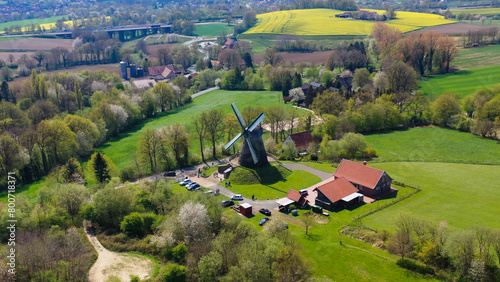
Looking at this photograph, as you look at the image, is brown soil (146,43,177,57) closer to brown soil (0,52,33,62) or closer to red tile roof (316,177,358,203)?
brown soil (0,52,33,62)

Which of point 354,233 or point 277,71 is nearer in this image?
point 354,233

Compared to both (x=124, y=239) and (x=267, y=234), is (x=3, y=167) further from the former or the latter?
(x=267, y=234)

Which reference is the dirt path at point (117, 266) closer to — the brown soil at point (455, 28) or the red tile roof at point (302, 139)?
the red tile roof at point (302, 139)

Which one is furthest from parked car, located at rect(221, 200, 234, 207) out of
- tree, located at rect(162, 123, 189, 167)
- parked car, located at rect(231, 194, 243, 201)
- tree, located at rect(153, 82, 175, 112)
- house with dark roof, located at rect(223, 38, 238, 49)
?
house with dark roof, located at rect(223, 38, 238, 49)

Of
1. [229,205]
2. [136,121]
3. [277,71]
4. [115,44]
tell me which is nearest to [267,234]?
[229,205]

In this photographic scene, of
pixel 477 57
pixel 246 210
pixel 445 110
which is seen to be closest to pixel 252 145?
pixel 246 210

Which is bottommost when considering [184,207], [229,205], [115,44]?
[229,205]
